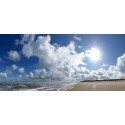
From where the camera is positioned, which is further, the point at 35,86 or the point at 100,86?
the point at 35,86

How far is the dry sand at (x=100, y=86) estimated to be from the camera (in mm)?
5961

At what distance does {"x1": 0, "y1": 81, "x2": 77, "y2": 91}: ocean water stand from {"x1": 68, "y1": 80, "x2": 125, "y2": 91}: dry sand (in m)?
0.20

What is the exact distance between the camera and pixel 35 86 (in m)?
6.23

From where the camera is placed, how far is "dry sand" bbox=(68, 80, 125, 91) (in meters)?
5.96

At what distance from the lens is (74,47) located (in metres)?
6.34

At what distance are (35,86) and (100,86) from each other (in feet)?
5.41

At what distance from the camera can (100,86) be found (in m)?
6.09

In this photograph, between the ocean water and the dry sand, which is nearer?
the dry sand

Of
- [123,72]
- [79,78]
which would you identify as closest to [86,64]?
[79,78]
